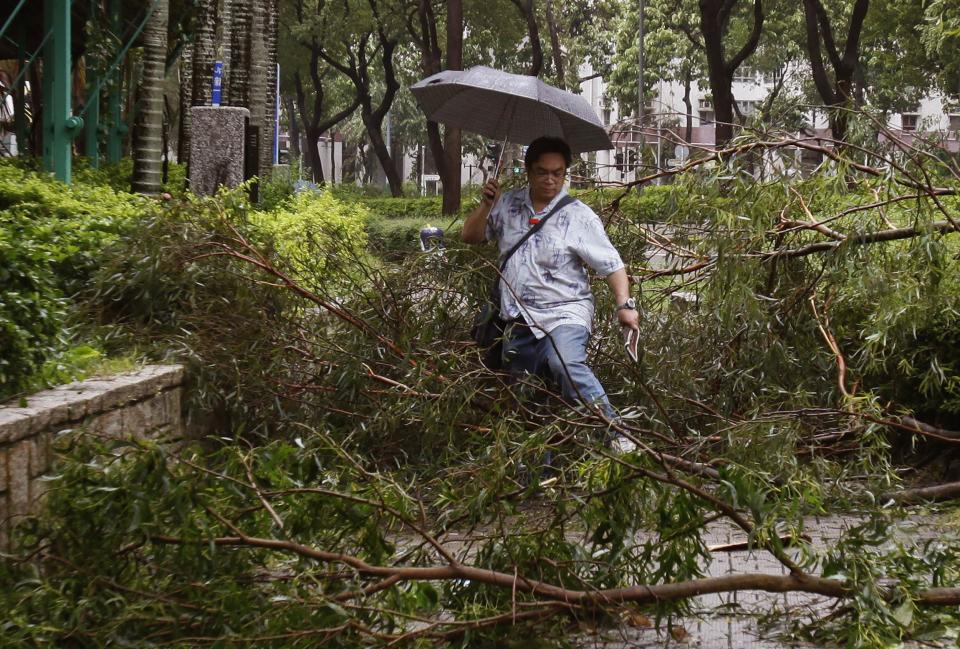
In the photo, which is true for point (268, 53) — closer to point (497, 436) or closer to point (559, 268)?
point (559, 268)

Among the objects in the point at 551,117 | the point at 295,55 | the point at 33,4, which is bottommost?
the point at 551,117

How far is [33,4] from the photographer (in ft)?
54.7

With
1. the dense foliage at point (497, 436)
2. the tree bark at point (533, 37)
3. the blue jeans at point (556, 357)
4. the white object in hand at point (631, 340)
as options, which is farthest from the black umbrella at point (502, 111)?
the tree bark at point (533, 37)

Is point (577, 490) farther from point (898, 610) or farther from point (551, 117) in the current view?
point (551, 117)

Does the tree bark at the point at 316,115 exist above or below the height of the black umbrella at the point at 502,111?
above

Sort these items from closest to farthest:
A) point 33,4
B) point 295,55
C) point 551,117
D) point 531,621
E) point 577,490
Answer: point 531,621 < point 577,490 < point 551,117 < point 33,4 < point 295,55

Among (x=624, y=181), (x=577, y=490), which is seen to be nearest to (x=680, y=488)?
(x=577, y=490)

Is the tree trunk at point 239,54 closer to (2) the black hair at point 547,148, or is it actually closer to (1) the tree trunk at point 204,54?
(1) the tree trunk at point 204,54

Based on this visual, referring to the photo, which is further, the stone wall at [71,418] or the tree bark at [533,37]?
the tree bark at [533,37]

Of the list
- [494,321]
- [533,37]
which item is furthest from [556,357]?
[533,37]

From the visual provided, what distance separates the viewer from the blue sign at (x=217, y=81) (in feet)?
41.4

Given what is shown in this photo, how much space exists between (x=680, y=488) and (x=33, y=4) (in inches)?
581

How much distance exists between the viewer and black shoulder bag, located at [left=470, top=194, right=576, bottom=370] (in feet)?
21.0

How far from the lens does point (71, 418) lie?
4.99 m
